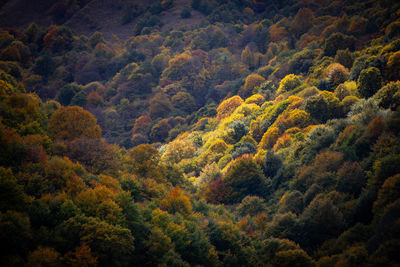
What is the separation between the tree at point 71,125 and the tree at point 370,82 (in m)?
33.1

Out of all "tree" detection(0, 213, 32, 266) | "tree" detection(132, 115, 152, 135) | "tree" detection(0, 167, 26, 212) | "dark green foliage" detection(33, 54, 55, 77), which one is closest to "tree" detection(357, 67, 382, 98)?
"tree" detection(0, 167, 26, 212)

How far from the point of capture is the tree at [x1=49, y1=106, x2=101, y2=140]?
38.2 meters

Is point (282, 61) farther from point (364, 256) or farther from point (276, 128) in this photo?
point (364, 256)

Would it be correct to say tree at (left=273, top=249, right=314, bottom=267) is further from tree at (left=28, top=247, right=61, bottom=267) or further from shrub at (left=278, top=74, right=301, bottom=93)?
shrub at (left=278, top=74, right=301, bottom=93)

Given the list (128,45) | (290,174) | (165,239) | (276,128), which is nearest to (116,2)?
(128,45)

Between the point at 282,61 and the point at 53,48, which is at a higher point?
the point at 282,61

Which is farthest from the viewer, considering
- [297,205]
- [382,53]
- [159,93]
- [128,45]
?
[128,45]

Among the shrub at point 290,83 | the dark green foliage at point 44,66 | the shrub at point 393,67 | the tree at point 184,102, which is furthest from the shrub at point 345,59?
the dark green foliage at point 44,66

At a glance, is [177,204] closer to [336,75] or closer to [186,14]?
[336,75]

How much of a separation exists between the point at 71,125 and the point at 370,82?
3591 cm

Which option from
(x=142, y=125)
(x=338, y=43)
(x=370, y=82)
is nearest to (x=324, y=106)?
(x=370, y=82)

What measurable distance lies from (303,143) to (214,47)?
4100 inches

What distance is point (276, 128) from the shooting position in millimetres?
54406

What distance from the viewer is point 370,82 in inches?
1785
